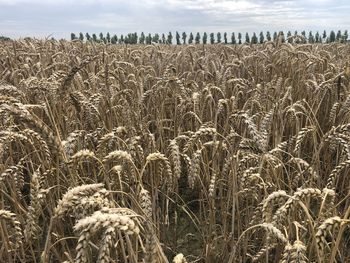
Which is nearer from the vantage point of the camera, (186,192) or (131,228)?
(131,228)

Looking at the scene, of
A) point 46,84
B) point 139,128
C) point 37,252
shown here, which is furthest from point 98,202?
point 139,128

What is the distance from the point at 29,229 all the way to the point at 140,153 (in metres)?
0.92

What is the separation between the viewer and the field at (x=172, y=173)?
1.29 metres

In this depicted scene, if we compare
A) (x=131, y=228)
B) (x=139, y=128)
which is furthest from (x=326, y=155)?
(x=131, y=228)

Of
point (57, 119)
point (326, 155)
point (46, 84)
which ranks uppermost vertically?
point (46, 84)

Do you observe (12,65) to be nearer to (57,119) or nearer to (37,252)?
(57,119)

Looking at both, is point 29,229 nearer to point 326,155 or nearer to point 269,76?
point 326,155

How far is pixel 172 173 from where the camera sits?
8.39 feet

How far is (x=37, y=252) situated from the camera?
89.3 inches

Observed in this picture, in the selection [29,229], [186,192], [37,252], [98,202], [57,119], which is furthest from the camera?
[186,192]

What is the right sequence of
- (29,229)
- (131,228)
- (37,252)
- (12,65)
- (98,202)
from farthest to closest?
(12,65) → (37,252) → (29,229) → (98,202) → (131,228)

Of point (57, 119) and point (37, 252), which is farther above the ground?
point (57, 119)

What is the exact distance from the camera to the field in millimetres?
1291

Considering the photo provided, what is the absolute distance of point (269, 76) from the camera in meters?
4.91
